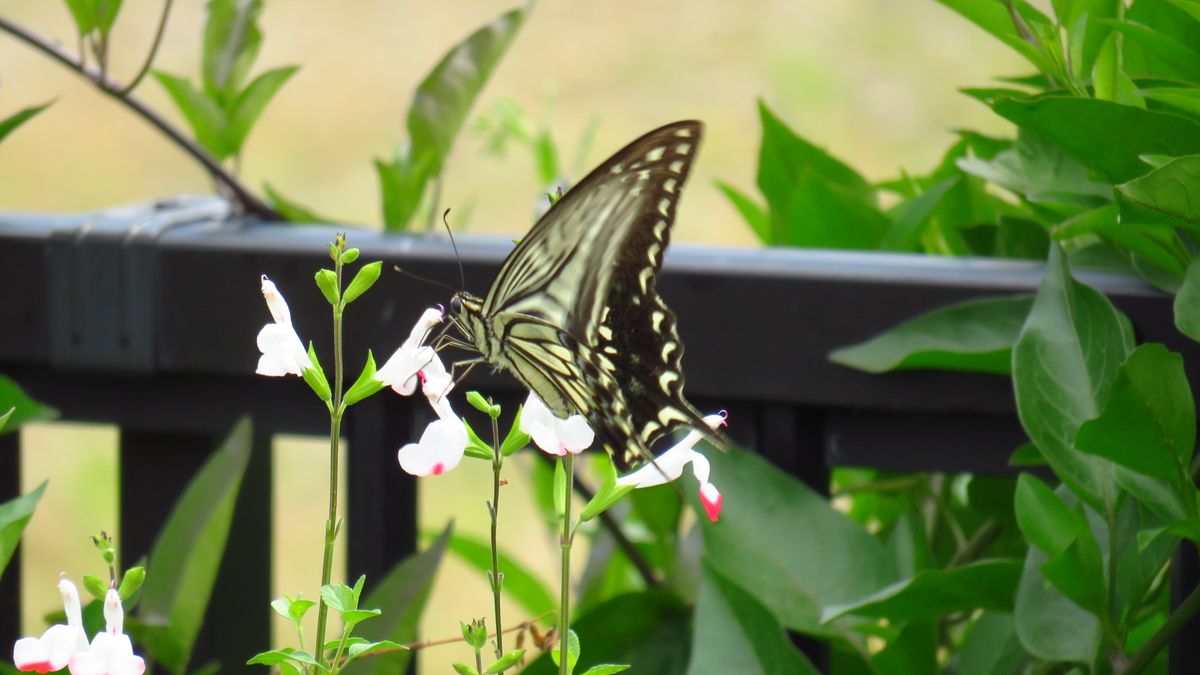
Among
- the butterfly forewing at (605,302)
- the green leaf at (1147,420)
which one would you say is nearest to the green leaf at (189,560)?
the butterfly forewing at (605,302)

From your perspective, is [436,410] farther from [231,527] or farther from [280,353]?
[231,527]

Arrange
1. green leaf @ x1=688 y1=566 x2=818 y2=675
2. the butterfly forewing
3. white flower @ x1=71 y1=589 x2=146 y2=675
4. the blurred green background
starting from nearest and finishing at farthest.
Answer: white flower @ x1=71 y1=589 x2=146 y2=675
the butterfly forewing
green leaf @ x1=688 y1=566 x2=818 y2=675
the blurred green background

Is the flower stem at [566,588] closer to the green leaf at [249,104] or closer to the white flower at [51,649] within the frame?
the white flower at [51,649]

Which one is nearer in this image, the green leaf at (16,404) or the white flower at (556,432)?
the white flower at (556,432)

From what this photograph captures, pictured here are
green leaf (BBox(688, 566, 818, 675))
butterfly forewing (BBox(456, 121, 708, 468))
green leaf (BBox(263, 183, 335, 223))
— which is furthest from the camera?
green leaf (BBox(263, 183, 335, 223))

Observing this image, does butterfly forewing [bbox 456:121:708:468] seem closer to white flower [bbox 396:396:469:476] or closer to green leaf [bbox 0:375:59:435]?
white flower [bbox 396:396:469:476]

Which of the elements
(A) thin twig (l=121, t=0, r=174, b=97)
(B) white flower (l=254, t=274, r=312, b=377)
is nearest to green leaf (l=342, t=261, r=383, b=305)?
(B) white flower (l=254, t=274, r=312, b=377)
